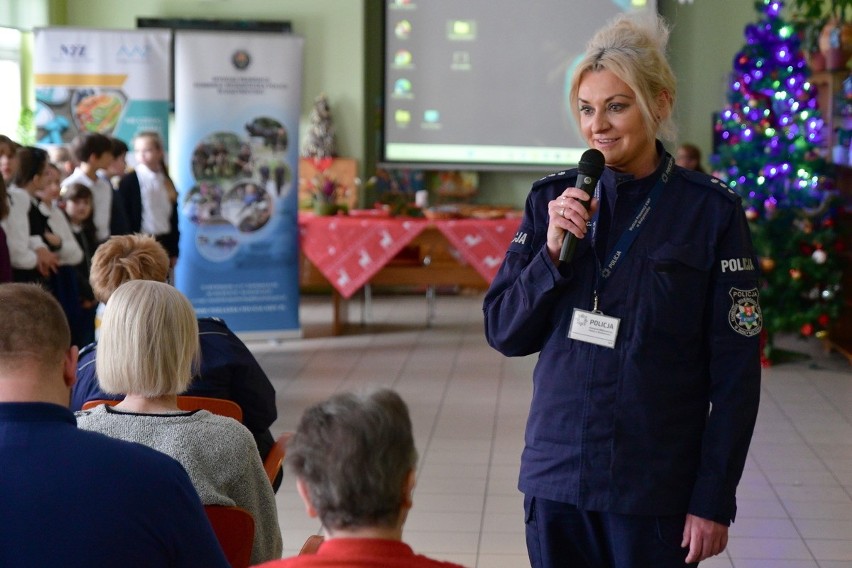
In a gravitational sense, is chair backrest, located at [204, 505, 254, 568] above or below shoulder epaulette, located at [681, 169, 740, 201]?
below

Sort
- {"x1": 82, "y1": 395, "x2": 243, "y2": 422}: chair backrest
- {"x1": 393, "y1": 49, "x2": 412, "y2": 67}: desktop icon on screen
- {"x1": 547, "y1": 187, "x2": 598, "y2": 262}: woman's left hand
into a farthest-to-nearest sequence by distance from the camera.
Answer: {"x1": 393, "y1": 49, "x2": 412, "y2": 67}: desktop icon on screen
{"x1": 82, "y1": 395, "x2": 243, "y2": 422}: chair backrest
{"x1": 547, "y1": 187, "x2": 598, "y2": 262}: woman's left hand

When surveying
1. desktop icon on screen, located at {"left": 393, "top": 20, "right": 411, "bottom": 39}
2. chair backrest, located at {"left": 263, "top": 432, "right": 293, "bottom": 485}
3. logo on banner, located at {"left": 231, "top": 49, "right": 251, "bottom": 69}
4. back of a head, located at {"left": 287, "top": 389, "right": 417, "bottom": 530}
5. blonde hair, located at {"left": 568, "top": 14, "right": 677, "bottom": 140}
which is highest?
desktop icon on screen, located at {"left": 393, "top": 20, "right": 411, "bottom": 39}

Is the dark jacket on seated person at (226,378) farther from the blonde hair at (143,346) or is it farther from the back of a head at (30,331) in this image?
the back of a head at (30,331)

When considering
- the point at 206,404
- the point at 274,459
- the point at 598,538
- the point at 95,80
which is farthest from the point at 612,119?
the point at 95,80

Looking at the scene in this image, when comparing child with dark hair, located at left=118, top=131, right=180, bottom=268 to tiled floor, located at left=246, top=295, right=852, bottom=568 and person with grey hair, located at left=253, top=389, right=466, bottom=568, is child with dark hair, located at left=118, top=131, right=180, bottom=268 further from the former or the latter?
person with grey hair, located at left=253, top=389, right=466, bottom=568

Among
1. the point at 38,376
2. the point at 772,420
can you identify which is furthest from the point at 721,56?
the point at 38,376

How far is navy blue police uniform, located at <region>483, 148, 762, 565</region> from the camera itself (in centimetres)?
178

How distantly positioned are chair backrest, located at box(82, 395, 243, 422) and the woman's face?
3.92ft

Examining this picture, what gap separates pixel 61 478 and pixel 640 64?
1077mm

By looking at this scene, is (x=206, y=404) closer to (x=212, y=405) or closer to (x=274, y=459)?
(x=212, y=405)

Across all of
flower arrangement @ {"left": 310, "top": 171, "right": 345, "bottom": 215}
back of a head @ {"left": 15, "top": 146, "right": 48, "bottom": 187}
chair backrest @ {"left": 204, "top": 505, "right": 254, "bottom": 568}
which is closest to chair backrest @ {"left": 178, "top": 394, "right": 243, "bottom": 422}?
chair backrest @ {"left": 204, "top": 505, "right": 254, "bottom": 568}

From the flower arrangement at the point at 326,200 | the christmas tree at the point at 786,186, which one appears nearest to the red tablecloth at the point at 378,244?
the flower arrangement at the point at 326,200

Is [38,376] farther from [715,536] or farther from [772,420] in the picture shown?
[772,420]

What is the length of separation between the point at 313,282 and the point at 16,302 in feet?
26.2
